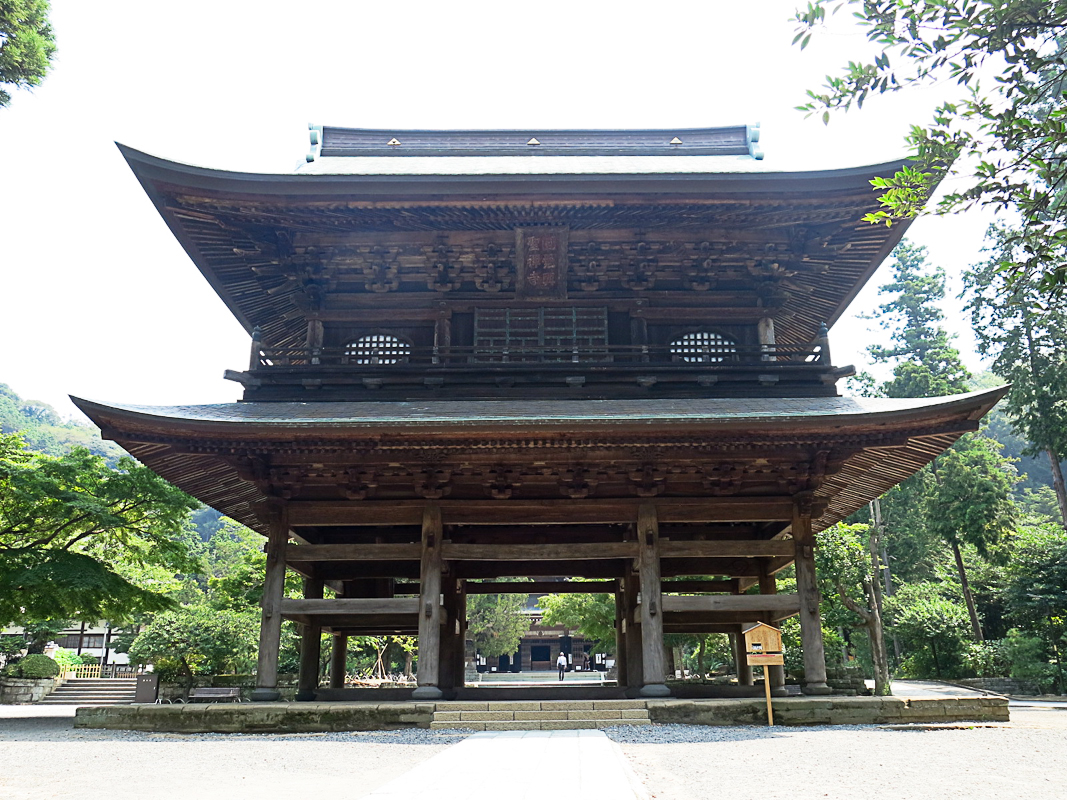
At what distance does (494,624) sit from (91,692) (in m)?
22.3

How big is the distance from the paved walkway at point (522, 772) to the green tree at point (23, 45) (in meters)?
17.2

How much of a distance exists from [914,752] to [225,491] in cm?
1300

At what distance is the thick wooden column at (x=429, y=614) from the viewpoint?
12.8 m

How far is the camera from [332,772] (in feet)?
25.8

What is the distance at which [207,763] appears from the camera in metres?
8.62

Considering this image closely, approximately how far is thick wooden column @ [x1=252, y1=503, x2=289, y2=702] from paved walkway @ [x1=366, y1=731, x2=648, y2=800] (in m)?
5.20

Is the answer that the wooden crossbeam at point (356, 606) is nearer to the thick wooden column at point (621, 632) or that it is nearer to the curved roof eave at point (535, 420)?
the curved roof eave at point (535, 420)

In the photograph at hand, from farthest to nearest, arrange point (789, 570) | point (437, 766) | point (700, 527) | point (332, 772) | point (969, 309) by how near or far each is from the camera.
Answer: point (969, 309), point (789, 570), point (700, 527), point (332, 772), point (437, 766)

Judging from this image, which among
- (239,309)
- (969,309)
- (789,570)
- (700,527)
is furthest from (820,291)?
(969,309)

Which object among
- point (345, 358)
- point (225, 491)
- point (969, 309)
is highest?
point (969, 309)

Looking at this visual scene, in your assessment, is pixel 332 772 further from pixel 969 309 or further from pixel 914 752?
pixel 969 309

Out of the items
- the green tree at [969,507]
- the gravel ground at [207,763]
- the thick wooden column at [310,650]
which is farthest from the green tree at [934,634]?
the gravel ground at [207,763]

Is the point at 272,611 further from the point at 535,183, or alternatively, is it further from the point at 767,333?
the point at 767,333

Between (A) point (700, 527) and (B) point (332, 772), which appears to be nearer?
(B) point (332, 772)
